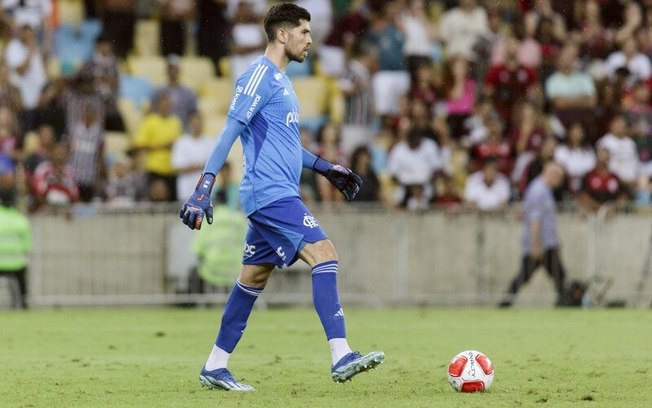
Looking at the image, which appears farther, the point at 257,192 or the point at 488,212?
the point at 488,212

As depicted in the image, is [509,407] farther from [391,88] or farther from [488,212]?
[391,88]

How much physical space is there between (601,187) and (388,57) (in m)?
4.88

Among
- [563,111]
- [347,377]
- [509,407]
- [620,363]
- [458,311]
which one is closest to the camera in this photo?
[509,407]

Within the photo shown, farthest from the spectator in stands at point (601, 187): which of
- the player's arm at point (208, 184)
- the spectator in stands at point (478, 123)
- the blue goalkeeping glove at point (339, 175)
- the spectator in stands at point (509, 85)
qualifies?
the player's arm at point (208, 184)

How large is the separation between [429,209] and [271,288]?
262 centimetres

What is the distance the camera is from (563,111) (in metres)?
23.8

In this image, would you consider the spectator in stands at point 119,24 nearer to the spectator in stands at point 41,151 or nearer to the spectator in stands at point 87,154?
the spectator in stands at point 87,154

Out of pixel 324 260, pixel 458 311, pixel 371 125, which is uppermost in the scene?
pixel 371 125

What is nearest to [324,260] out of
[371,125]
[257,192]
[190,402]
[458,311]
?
[257,192]

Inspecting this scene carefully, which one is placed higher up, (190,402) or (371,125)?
(371,125)

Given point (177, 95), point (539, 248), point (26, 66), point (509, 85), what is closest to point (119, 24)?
point (26, 66)

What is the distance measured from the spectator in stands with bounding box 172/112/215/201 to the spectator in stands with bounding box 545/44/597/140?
19.6 feet

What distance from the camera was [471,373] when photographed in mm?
9750

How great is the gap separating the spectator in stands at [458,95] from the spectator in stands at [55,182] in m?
6.49
